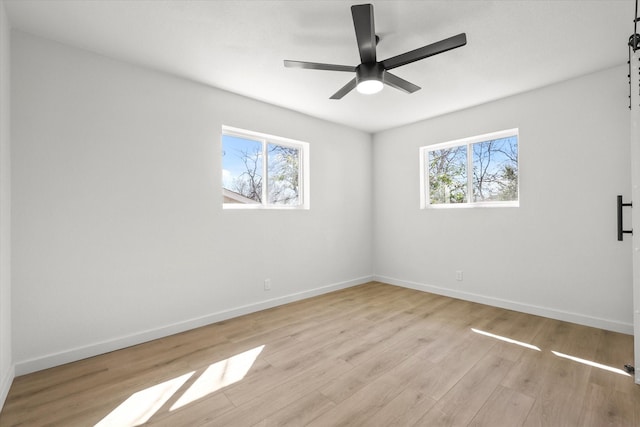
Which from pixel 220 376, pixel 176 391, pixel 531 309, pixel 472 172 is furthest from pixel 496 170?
pixel 176 391

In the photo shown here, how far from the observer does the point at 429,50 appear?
1908 mm

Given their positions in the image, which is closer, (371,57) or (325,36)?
(371,57)

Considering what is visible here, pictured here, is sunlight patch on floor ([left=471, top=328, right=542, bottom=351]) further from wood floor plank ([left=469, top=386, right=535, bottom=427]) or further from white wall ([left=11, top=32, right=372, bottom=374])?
white wall ([left=11, top=32, right=372, bottom=374])

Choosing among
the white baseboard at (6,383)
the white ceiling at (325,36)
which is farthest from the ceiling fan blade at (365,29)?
the white baseboard at (6,383)

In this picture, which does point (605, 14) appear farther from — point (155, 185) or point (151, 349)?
point (151, 349)

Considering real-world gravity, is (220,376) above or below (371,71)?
below

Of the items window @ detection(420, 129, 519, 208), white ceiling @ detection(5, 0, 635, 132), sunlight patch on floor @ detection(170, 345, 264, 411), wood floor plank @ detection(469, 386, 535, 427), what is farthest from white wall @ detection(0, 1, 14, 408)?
window @ detection(420, 129, 519, 208)

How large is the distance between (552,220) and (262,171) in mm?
3405

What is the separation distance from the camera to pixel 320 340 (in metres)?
2.64

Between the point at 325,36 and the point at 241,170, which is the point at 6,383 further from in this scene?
the point at 325,36

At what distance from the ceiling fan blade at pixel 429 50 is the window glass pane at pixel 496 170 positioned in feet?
7.52

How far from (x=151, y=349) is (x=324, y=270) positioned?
2.36 meters

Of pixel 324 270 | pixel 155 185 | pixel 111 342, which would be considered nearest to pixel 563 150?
pixel 324 270

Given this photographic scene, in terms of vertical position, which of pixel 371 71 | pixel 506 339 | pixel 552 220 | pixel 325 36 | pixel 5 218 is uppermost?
pixel 325 36
